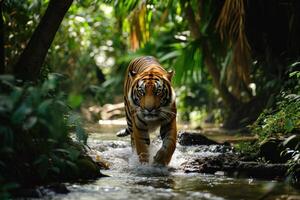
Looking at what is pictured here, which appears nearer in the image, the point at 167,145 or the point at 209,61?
the point at 167,145

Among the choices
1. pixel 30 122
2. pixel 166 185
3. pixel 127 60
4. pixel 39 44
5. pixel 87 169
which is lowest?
pixel 166 185

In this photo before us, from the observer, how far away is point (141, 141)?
6.32m

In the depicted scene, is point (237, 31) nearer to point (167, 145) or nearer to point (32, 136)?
point (167, 145)

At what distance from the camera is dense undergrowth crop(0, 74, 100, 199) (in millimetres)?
3746

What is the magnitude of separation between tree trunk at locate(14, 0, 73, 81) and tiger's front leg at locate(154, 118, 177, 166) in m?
1.41

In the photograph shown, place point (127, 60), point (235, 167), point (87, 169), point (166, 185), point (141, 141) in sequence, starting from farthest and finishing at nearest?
point (127, 60), point (141, 141), point (235, 167), point (87, 169), point (166, 185)

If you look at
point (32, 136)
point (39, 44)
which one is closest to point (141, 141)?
point (39, 44)

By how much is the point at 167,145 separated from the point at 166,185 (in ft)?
3.88

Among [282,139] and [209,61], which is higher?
[209,61]

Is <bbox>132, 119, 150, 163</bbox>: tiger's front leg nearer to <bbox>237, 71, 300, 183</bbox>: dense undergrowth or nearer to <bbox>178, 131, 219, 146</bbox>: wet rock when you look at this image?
<bbox>237, 71, 300, 183</bbox>: dense undergrowth

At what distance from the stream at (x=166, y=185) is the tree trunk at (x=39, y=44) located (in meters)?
1.09

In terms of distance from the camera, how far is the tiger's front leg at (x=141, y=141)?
20.4ft

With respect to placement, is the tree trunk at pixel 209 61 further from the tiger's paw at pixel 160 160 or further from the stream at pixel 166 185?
the tiger's paw at pixel 160 160

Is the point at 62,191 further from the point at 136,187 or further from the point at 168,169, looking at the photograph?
the point at 168,169
